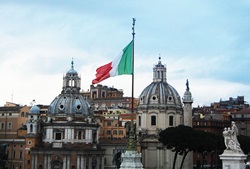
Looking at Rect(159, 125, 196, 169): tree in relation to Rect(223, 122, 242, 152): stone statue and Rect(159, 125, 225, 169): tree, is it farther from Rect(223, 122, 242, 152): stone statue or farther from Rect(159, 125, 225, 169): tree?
Rect(223, 122, 242, 152): stone statue

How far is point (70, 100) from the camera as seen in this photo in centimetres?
9094

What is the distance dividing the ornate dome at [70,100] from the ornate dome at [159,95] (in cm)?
1258

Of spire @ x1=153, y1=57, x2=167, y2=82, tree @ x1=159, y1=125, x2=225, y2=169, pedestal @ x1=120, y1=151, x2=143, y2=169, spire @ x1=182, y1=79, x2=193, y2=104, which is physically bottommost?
pedestal @ x1=120, y1=151, x2=143, y2=169

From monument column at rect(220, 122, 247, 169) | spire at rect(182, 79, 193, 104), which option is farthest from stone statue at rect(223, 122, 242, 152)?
spire at rect(182, 79, 193, 104)

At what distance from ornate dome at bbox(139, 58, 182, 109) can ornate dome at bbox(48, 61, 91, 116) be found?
495 inches

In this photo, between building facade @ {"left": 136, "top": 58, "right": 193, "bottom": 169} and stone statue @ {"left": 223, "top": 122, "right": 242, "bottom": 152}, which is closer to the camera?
stone statue @ {"left": 223, "top": 122, "right": 242, "bottom": 152}

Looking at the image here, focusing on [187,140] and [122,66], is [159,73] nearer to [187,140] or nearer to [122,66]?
[187,140]

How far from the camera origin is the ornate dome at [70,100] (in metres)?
89.8

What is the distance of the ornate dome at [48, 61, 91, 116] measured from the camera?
294ft

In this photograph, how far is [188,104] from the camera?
98.2m

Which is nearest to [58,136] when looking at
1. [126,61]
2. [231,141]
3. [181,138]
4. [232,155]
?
[181,138]

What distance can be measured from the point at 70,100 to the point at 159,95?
18443mm

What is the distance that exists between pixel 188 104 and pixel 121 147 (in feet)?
55.8

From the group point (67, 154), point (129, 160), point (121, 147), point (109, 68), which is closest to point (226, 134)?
point (129, 160)
